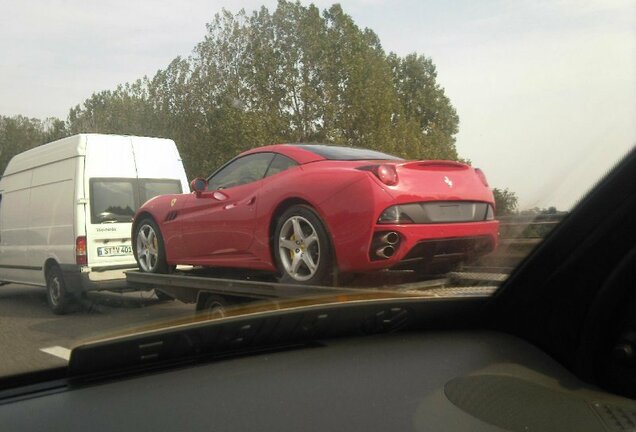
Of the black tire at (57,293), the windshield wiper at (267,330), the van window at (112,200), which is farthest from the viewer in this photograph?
the van window at (112,200)

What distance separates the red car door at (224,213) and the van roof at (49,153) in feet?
8.04

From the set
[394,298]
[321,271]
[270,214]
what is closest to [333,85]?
[270,214]

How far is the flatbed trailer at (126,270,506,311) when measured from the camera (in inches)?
144

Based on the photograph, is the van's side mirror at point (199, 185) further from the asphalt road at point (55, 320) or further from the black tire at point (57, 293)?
the black tire at point (57, 293)

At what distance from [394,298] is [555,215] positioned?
943 mm

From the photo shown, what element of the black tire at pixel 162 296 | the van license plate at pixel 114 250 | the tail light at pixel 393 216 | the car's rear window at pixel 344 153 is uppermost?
the car's rear window at pixel 344 153

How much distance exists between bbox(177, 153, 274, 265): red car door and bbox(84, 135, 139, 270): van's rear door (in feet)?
6.09

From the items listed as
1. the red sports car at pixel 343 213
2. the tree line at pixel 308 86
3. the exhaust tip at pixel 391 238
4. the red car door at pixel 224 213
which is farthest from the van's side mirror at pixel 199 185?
the exhaust tip at pixel 391 238

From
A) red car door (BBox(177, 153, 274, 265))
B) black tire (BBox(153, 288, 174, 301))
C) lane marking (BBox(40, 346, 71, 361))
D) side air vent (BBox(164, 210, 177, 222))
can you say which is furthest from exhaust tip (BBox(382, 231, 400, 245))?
side air vent (BBox(164, 210, 177, 222))

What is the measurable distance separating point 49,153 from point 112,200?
3.83 ft

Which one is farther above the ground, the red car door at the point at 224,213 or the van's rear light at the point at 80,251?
the red car door at the point at 224,213

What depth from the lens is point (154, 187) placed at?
780 centimetres

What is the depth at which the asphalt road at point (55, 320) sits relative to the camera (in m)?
2.93

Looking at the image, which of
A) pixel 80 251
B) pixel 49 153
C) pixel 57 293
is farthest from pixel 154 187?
pixel 57 293
